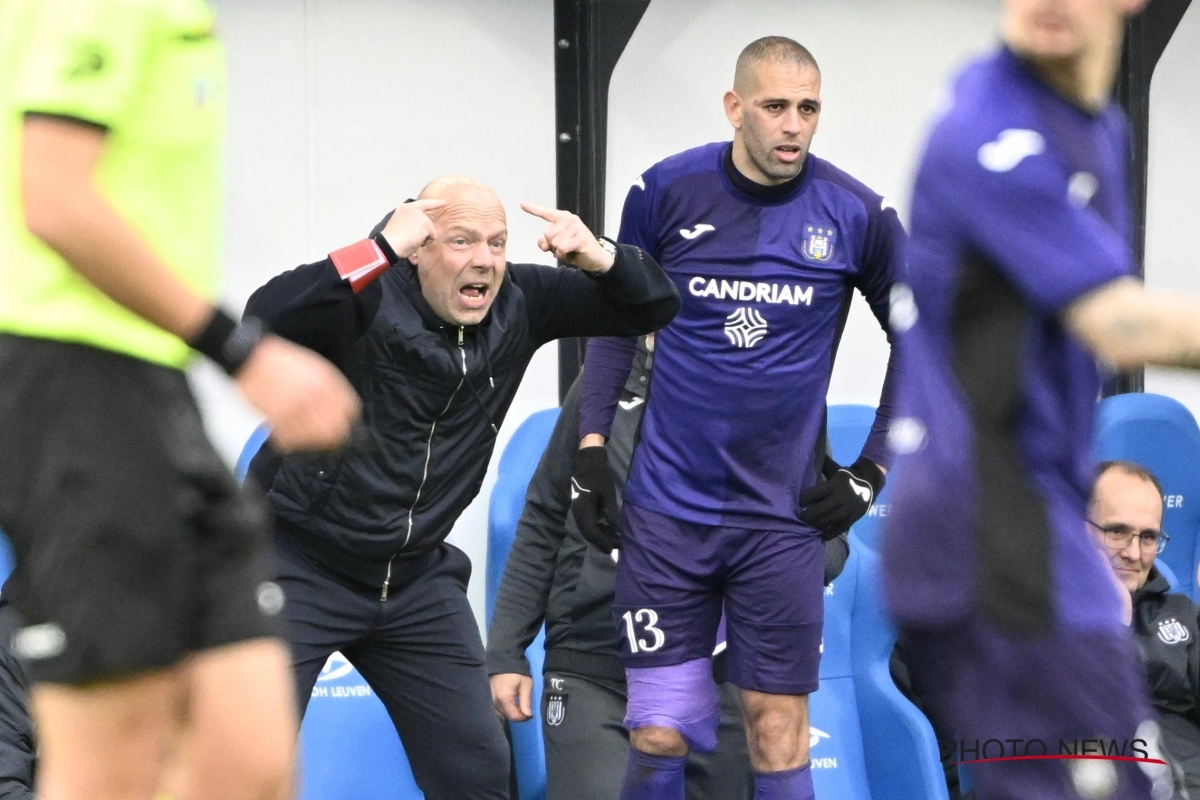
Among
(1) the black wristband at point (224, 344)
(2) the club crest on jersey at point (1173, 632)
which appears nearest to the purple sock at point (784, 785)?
(2) the club crest on jersey at point (1173, 632)

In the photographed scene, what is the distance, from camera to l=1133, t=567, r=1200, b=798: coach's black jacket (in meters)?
4.44

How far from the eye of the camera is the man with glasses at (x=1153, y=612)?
4.41 m

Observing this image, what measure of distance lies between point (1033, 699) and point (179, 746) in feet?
3.47

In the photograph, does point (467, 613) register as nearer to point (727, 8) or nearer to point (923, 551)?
point (923, 551)

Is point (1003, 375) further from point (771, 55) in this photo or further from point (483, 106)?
point (483, 106)

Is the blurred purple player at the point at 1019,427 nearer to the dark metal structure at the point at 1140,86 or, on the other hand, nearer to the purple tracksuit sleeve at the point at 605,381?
the purple tracksuit sleeve at the point at 605,381

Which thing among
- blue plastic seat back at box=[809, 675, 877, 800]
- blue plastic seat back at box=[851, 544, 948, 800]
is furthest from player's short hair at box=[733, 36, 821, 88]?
blue plastic seat back at box=[809, 675, 877, 800]

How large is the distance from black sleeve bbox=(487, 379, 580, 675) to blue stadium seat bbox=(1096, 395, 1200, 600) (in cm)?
231

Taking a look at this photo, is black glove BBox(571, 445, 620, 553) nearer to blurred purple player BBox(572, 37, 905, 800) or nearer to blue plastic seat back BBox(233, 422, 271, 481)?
blurred purple player BBox(572, 37, 905, 800)

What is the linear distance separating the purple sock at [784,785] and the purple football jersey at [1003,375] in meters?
2.01

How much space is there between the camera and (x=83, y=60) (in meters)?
1.93

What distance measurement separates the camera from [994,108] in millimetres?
2066

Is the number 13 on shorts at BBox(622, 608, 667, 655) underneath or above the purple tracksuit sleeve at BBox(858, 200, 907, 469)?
underneath

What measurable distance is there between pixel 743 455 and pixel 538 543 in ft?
2.47
